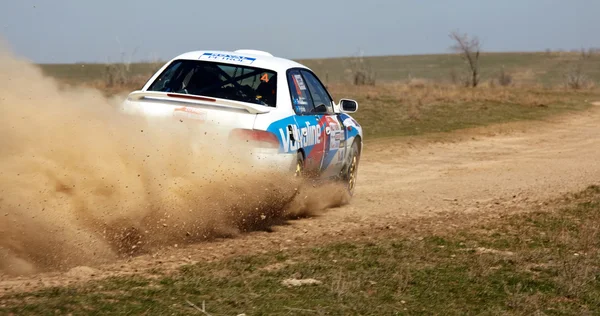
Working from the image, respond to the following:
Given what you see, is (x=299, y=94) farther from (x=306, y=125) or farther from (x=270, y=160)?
(x=270, y=160)

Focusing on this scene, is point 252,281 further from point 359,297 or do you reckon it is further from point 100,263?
point 100,263

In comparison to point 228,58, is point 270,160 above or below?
below

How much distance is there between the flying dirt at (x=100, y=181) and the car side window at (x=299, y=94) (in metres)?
1.08

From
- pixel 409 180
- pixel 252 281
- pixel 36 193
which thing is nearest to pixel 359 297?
pixel 252 281

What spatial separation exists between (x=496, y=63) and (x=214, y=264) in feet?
294

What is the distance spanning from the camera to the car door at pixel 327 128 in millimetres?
10023

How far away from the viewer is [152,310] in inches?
212

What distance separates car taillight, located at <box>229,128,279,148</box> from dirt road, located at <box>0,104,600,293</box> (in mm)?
815

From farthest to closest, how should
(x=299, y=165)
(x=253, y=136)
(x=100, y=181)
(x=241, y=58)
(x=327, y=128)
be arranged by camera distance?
1. (x=327, y=128)
2. (x=241, y=58)
3. (x=299, y=165)
4. (x=253, y=136)
5. (x=100, y=181)

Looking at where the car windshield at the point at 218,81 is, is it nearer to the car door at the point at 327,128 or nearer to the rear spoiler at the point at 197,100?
the rear spoiler at the point at 197,100

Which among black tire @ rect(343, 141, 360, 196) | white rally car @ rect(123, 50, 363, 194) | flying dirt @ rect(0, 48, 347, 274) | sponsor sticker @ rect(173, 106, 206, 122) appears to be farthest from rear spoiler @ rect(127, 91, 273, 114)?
black tire @ rect(343, 141, 360, 196)

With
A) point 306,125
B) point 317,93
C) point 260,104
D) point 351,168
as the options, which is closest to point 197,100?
point 260,104

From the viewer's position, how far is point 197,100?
8.51m

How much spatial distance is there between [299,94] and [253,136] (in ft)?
5.00
